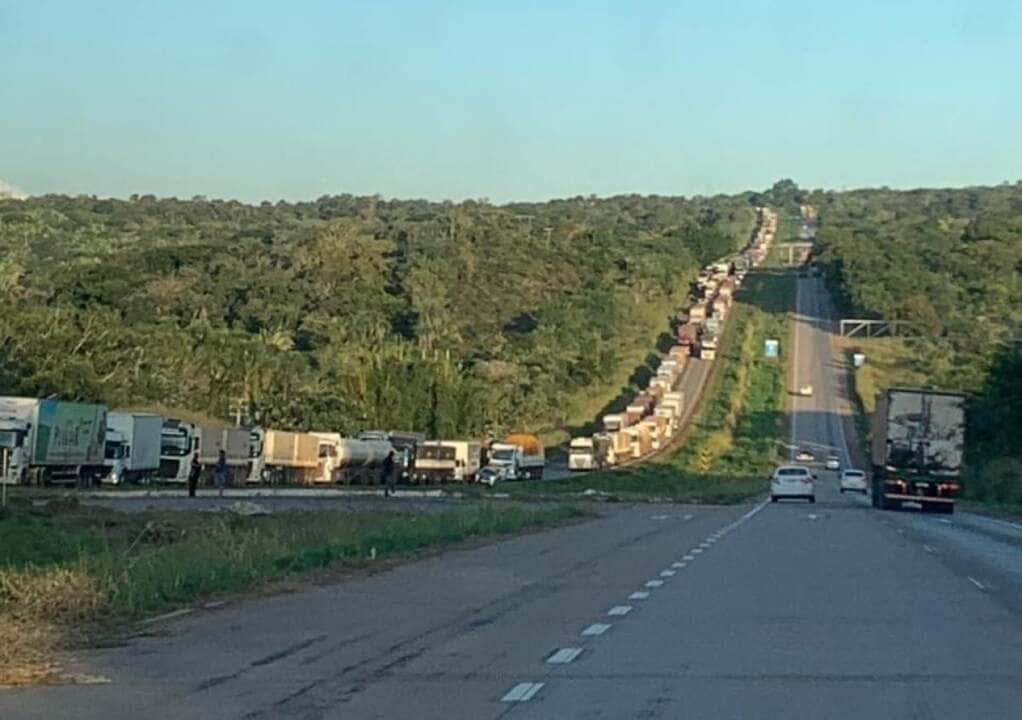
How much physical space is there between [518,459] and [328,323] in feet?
161

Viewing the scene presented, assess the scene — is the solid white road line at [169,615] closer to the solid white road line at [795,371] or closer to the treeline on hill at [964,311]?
the treeline on hill at [964,311]

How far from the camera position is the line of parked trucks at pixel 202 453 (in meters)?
60.9

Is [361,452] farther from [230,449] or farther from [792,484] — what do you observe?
[792,484]

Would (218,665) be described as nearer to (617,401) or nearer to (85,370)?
(85,370)

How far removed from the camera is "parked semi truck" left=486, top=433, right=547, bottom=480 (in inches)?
3720

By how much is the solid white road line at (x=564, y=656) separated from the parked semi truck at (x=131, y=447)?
5253 centimetres

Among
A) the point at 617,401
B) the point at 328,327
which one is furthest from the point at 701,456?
the point at 328,327

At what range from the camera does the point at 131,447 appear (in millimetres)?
69250

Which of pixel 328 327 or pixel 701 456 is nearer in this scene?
pixel 701 456

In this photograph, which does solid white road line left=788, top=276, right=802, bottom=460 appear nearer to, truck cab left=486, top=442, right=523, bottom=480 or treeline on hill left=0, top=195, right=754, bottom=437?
treeline on hill left=0, top=195, right=754, bottom=437

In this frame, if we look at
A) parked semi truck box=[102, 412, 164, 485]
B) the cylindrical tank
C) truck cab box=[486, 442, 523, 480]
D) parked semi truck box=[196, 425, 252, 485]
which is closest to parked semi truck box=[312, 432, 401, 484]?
the cylindrical tank

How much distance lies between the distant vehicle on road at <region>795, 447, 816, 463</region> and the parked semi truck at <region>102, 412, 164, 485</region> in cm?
5257

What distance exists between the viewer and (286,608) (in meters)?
19.3

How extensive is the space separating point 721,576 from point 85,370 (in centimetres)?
6981
